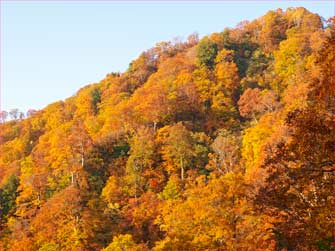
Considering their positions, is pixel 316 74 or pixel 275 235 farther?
pixel 316 74

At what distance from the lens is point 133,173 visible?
4478cm

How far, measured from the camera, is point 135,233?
36.0m

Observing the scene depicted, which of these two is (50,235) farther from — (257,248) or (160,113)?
(160,113)

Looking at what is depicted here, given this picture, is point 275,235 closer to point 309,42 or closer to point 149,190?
point 149,190

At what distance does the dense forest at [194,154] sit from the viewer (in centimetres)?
1309

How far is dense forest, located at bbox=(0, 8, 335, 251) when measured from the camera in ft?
43.0

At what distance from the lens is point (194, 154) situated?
144 feet

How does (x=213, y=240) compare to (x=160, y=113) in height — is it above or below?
below

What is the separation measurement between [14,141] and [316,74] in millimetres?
51891

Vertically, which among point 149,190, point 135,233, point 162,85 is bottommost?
point 135,233

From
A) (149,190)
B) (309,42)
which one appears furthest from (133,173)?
(309,42)

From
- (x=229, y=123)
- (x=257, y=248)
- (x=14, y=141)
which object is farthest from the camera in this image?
(x=14, y=141)

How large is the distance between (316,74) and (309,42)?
18117 millimetres

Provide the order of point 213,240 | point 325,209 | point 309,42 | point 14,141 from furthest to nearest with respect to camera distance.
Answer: point 14,141 → point 309,42 → point 213,240 → point 325,209
